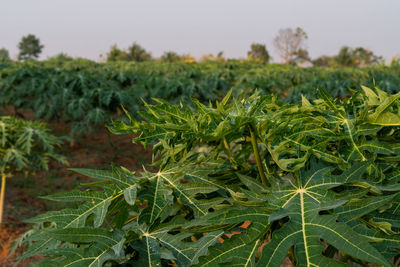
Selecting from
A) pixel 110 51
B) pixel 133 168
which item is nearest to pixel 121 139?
pixel 133 168

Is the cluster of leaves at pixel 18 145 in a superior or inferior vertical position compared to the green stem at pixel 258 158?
inferior

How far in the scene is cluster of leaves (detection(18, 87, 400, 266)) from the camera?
583mm

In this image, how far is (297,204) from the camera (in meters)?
0.62

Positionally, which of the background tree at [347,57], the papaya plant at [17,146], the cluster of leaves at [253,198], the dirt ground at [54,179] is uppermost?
the background tree at [347,57]

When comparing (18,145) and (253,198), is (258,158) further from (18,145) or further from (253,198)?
(18,145)

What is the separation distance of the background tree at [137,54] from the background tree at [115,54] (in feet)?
2.64

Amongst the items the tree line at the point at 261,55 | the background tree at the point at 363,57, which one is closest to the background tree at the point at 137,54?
the tree line at the point at 261,55

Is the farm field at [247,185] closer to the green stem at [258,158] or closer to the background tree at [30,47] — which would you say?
the green stem at [258,158]

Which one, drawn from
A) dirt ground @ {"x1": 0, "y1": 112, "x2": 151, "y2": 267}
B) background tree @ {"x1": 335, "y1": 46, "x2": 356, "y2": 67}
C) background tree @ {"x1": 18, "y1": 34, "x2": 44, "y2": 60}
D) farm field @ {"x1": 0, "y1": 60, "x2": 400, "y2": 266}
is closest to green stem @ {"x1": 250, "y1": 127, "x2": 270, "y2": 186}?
farm field @ {"x1": 0, "y1": 60, "x2": 400, "y2": 266}

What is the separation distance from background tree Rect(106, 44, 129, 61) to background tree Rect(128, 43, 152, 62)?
804mm

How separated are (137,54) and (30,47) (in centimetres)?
3542

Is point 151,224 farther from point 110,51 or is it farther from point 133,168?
point 110,51

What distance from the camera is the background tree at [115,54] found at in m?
38.4

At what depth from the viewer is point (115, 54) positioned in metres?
39.2
